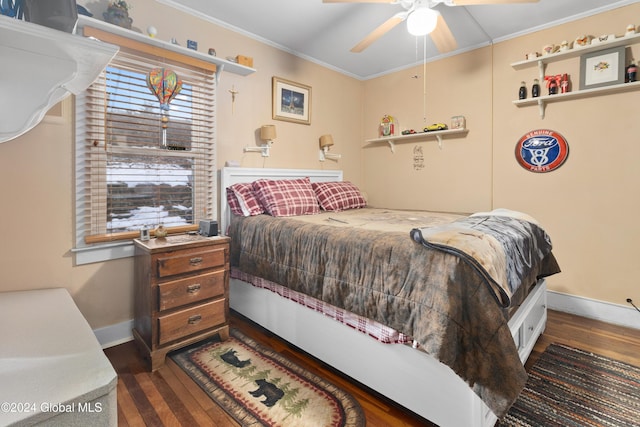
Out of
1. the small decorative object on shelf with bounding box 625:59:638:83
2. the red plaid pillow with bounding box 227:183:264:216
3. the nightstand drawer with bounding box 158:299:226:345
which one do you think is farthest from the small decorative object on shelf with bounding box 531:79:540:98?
the nightstand drawer with bounding box 158:299:226:345

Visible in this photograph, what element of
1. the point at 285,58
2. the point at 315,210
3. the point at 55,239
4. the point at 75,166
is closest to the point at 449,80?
the point at 285,58

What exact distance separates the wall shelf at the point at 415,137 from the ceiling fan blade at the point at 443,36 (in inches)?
39.2

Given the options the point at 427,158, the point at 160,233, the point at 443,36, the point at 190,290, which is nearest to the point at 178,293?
the point at 190,290

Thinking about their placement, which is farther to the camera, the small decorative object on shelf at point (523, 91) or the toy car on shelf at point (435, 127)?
the toy car on shelf at point (435, 127)

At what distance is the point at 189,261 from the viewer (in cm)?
198

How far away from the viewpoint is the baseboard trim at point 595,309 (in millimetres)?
2484

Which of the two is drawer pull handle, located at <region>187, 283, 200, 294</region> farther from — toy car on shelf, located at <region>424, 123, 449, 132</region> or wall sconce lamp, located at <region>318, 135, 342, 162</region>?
toy car on shelf, located at <region>424, 123, 449, 132</region>

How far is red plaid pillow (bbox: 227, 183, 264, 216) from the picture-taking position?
251 cm

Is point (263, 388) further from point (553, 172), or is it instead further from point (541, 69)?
point (541, 69)

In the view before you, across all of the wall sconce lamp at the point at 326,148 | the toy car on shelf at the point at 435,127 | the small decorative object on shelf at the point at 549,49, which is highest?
the small decorative object on shelf at the point at 549,49

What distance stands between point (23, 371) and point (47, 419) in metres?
0.28

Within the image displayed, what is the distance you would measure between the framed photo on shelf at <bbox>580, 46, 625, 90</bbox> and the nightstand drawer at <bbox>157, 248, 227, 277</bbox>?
325 cm

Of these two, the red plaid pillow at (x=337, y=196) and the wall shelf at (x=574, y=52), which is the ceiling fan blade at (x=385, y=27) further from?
the wall shelf at (x=574, y=52)

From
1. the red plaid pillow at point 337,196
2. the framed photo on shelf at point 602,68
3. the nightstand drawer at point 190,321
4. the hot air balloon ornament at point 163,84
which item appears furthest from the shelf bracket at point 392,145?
the nightstand drawer at point 190,321
